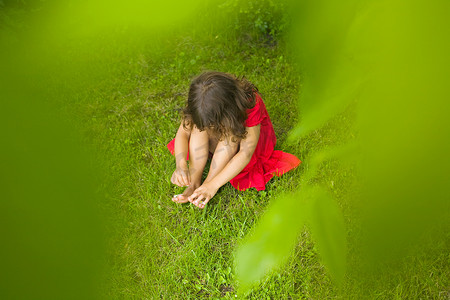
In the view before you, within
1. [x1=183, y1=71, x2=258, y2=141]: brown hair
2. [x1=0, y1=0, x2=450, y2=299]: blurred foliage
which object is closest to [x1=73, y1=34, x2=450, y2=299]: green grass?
[x1=183, y1=71, x2=258, y2=141]: brown hair

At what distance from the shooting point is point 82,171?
1.06 ft

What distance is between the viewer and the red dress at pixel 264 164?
8.93ft

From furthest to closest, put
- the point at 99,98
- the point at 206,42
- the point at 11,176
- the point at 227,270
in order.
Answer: the point at 206,42 < the point at 99,98 < the point at 227,270 < the point at 11,176

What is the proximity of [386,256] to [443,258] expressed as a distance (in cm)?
206

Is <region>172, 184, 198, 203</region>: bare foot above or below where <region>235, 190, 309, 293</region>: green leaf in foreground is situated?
below

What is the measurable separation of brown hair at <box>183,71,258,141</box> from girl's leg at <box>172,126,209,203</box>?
246 millimetres

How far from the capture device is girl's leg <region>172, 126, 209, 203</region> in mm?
2658

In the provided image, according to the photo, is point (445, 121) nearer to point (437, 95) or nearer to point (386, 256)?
point (437, 95)

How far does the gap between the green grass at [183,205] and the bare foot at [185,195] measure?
9 centimetres

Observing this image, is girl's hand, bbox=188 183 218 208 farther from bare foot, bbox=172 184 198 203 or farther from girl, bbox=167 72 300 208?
bare foot, bbox=172 184 198 203

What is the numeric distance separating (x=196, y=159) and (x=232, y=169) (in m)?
0.32

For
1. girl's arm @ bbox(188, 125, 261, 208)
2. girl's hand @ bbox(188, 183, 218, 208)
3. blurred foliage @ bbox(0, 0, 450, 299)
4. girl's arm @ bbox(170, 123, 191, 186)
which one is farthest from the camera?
girl's arm @ bbox(170, 123, 191, 186)

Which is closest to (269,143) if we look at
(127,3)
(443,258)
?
(443,258)

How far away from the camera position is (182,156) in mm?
2734
